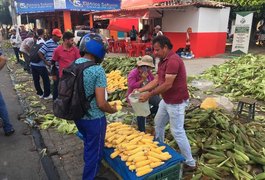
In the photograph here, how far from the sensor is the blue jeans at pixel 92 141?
318 centimetres

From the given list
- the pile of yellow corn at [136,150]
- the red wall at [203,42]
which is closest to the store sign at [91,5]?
the red wall at [203,42]

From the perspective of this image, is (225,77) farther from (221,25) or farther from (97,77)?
(221,25)

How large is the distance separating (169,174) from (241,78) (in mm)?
6557

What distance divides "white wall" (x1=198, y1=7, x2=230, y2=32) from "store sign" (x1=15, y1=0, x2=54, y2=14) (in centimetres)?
1586

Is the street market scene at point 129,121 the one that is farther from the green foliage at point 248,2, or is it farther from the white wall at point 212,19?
the green foliage at point 248,2

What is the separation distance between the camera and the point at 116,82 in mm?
8375

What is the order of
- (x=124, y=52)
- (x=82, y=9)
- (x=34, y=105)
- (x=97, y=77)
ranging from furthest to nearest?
(x=82, y=9)
(x=124, y=52)
(x=34, y=105)
(x=97, y=77)

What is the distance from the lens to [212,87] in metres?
8.94

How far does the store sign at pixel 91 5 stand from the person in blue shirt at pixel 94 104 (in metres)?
23.4

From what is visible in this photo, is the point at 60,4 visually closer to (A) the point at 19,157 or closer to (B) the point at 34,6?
(B) the point at 34,6

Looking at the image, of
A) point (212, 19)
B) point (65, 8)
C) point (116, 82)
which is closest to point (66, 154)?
point (116, 82)

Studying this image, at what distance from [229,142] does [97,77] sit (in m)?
2.64

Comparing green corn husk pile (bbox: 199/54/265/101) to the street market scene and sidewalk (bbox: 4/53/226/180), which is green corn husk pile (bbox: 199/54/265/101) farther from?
sidewalk (bbox: 4/53/226/180)

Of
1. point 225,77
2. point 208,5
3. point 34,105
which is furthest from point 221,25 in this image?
point 34,105
